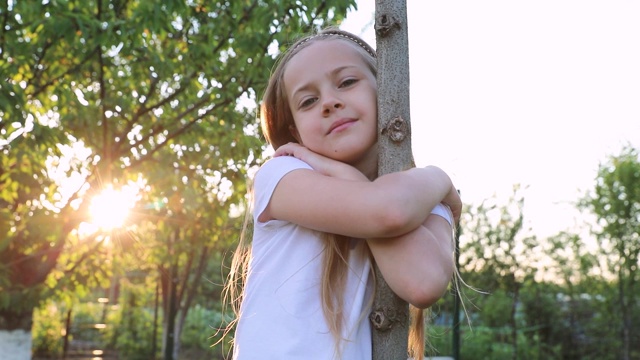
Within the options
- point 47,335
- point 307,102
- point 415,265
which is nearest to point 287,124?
point 307,102

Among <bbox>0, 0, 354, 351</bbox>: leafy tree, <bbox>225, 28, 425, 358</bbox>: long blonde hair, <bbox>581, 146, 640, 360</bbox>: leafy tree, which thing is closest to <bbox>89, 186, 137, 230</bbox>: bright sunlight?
<bbox>0, 0, 354, 351</bbox>: leafy tree

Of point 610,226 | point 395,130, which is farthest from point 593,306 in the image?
point 395,130

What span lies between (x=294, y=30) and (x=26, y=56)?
7.86ft

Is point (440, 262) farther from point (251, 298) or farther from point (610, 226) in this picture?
point (610, 226)

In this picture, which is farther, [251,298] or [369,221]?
[251,298]

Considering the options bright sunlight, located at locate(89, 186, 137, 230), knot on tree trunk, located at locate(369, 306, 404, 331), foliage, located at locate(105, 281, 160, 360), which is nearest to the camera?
knot on tree trunk, located at locate(369, 306, 404, 331)

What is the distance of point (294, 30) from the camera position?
21.7 ft

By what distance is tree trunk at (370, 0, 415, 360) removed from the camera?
4.73 ft

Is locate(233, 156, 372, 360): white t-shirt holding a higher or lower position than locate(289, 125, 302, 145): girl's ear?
lower

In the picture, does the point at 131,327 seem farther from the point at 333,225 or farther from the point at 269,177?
the point at 333,225

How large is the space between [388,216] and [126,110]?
22.3 ft

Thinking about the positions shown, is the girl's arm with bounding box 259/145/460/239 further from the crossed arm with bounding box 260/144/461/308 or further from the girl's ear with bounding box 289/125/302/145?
the girl's ear with bounding box 289/125/302/145

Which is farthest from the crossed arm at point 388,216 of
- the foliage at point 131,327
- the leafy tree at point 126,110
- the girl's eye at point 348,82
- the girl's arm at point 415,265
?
the foliage at point 131,327

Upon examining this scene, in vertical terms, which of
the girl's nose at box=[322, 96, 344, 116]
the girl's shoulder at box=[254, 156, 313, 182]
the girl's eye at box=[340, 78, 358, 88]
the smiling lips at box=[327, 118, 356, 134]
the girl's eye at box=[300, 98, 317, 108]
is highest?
the girl's eye at box=[340, 78, 358, 88]
